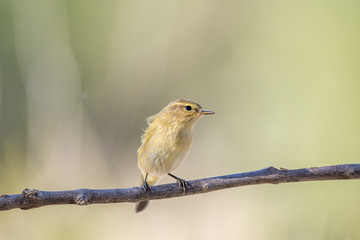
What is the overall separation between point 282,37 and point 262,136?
91 cm

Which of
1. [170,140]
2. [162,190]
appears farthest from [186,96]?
[162,190]

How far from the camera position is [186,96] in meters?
3.56

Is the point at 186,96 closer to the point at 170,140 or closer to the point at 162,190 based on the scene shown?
the point at 170,140

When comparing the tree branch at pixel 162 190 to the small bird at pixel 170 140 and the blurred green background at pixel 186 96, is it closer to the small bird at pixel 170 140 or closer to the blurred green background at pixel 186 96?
the small bird at pixel 170 140

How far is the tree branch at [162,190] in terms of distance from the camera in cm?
124

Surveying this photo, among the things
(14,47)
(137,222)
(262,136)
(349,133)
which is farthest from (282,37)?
(14,47)

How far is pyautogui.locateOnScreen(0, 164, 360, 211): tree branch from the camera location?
1.24m

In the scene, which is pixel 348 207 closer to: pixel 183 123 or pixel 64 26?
pixel 183 123

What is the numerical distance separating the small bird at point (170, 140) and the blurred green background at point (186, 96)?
72 centimetres

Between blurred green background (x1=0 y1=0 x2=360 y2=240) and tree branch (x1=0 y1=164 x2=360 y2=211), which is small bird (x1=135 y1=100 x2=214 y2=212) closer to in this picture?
tree branch (x1=0 y1=164 x2=360 y2=211)

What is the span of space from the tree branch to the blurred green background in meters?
0.62

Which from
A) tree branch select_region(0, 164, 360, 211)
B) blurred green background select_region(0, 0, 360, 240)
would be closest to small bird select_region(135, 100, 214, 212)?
tree branch select_region(0, 164, 360, 211)

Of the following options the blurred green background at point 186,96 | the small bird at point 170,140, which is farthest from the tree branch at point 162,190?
the blurred green background at point 186,96

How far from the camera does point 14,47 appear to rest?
3.22 metres
